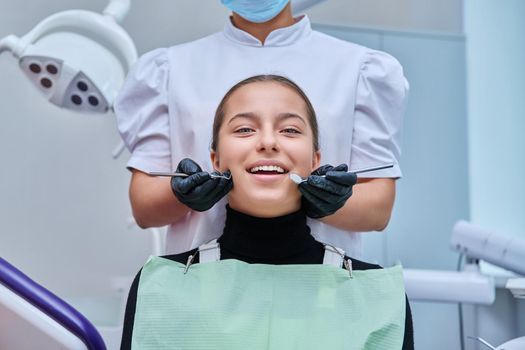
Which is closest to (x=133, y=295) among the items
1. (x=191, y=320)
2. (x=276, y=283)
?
(x=191, y=320)

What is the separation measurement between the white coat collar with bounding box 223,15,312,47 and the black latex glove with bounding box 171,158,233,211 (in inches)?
16.9

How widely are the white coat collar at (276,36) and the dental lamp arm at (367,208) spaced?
0.36 m

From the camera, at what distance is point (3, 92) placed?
261cm

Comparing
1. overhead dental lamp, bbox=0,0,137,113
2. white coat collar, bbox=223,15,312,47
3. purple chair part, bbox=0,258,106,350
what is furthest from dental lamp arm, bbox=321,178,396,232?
overhead dental lamp, bbox=0,0,137,113

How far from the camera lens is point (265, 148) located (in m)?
1.18

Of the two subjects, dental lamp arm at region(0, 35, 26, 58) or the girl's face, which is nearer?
the girl's face

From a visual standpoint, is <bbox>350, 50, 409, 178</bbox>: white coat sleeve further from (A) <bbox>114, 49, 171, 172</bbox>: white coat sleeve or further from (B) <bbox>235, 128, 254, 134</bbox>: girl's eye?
(A) <bbox>114, 49, 171, 172</bbox>: white coat sleeve

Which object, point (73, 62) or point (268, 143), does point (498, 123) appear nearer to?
point (73, 62)

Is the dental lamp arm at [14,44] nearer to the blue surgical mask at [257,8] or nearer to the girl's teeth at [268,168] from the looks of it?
the blue surgical mask at [257,8]

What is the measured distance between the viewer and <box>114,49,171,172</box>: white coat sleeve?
4.63ft

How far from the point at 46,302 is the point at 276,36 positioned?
29.4 inches

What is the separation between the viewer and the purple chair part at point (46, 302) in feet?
3.34

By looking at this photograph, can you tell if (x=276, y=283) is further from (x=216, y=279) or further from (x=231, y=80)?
(x=231, y=80)

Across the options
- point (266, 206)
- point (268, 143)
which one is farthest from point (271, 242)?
point (268, 143)
